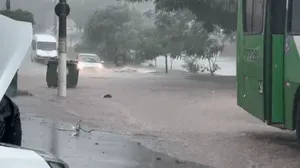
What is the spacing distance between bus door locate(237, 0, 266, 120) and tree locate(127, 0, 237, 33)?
15.6 meters

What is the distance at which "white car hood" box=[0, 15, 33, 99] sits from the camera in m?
3.71

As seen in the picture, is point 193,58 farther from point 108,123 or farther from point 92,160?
point 92,160

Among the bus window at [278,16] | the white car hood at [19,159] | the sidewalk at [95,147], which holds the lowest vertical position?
the sidewalk at [95,147]

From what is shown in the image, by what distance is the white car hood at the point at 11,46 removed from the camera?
3.71 metres

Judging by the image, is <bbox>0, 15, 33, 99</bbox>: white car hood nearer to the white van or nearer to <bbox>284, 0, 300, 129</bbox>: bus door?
<bbox>284, 0, 300, 129</bbox>: bus door

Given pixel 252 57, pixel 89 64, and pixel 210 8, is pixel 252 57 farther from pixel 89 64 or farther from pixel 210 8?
pixel 89 64

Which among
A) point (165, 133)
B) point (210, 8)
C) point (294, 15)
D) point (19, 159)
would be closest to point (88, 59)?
point (210, 8)

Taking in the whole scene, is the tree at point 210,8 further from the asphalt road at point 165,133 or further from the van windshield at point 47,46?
the van windshield at point 47,46

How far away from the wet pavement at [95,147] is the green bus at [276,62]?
1.81 m

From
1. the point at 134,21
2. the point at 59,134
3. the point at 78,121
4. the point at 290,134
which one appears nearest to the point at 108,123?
the point at 78,121

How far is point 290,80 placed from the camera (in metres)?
10.5

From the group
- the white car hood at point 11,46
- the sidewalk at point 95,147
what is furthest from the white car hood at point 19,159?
the sidewalk at point 95,147

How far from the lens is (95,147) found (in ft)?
36.0

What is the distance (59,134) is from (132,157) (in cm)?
249
